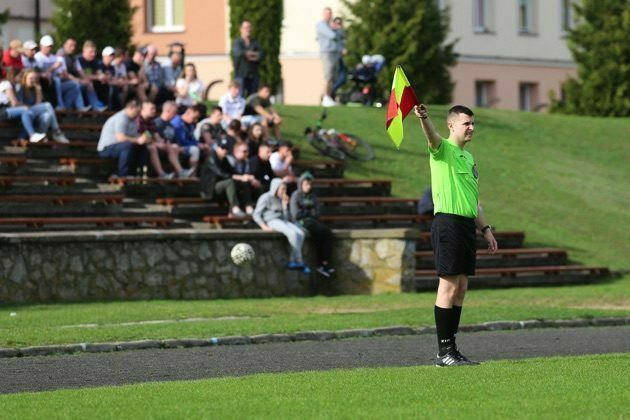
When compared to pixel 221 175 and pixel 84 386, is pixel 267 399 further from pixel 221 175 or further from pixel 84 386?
pixel 221 175

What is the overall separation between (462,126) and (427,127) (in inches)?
20.5

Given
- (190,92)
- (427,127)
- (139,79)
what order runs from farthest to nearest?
(190,92) < (139,79) < (427,127)

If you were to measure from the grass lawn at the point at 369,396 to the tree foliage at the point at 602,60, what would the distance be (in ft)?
128

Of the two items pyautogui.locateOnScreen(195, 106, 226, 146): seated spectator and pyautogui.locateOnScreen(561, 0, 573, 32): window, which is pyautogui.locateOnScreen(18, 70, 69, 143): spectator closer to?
pyautogui.locateOnScreen(195, 106, 226, 146): seated spectator

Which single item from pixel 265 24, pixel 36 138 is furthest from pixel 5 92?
pixel 265 24

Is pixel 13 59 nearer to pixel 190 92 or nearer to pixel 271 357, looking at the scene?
pixel 190 92

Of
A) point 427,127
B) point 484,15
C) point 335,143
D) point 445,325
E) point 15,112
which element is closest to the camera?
point 427,127

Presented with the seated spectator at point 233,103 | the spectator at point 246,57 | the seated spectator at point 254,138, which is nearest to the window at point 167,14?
the spectator at point 246,57

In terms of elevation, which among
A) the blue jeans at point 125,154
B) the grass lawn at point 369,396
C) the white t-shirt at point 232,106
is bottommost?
the grass lawn at point 369,396

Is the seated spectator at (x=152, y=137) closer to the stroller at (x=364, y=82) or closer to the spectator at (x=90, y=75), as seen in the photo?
the spectator at (x=90, y=75)

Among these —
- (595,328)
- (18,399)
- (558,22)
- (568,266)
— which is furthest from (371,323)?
(558,22)

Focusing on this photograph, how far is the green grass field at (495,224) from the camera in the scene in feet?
69.0

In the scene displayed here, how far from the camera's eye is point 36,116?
99.3 feet

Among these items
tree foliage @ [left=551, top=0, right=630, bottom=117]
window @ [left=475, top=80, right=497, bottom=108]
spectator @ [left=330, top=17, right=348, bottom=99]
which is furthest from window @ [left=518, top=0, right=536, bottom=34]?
spectator @ [left=330, top=17, right=348, bottom=99]
